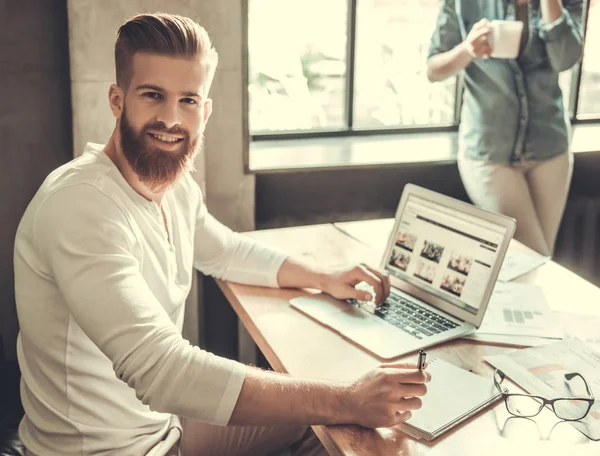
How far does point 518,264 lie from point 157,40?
3.91 feet

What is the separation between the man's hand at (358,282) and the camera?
1.77m

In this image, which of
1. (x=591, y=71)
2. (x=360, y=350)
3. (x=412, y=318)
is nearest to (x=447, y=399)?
(x=360, y=350)

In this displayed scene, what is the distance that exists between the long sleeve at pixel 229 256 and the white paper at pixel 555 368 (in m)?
0.66

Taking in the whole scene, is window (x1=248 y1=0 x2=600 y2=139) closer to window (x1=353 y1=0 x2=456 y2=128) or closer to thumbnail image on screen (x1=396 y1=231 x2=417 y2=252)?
window (x1=353 y1=0 x2=456 y2=128)

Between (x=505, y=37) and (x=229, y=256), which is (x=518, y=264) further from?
(x=229, y=256)

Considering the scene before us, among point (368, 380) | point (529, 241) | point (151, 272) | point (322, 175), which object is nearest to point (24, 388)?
point (151, 272)

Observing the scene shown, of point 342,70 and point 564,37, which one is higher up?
point 564,37

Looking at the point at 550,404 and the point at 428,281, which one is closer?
the point at 550,404

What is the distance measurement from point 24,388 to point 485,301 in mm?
1037

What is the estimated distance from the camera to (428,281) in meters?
1.77

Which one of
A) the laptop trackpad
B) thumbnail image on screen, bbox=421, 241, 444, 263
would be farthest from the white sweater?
thumbnail image on screen, bbox=421, 241, 444, 263

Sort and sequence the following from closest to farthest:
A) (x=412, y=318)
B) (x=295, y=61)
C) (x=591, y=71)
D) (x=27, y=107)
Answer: (x=412, y=318), (x=27, y=107), (x=295, y=61), (x=591, y=71)

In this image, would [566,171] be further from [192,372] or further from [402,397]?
[192,372]

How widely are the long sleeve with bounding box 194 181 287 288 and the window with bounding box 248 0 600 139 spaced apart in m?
1.19
